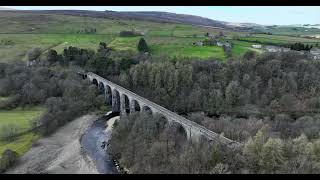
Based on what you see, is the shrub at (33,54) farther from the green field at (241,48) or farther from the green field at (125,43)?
the green field at (241,48)

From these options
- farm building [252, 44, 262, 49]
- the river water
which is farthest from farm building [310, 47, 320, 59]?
the river water

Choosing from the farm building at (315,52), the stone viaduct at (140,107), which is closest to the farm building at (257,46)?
the farm building at (315,52)

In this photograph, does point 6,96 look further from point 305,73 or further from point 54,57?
point 305,73

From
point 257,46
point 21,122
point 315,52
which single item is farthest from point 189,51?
point 21,122

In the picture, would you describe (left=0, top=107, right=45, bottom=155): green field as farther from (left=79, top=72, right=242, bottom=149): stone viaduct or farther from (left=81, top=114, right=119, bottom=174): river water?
(left=79, top=72, right=242, bottom=149): stone viaduct
